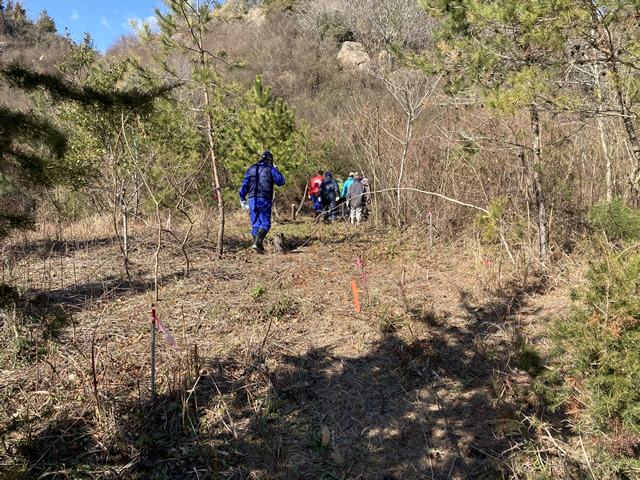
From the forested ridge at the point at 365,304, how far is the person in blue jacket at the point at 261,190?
1.18ft

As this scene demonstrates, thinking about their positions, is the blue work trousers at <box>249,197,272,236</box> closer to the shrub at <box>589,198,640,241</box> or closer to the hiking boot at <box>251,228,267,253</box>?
the hiking boot at <box>251,228,267,253</box>

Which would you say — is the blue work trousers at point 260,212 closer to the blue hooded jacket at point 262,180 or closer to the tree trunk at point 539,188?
the blue hooded jacket at point 262,180

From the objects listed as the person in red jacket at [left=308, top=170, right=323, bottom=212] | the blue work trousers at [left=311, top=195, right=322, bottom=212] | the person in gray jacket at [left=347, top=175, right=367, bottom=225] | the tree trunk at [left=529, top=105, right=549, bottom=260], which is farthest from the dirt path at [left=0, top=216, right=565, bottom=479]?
the blue work trousers at [left=311, top=195, right=322, bottom=212]

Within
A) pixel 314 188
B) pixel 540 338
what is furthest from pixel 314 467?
pixel 314 188

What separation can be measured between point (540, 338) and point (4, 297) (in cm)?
414

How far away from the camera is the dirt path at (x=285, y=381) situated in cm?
290

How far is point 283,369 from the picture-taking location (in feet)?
12.3

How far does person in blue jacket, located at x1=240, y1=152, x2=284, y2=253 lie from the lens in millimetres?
6676

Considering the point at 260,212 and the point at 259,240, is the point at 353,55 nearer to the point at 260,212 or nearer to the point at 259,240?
the point at 260,212

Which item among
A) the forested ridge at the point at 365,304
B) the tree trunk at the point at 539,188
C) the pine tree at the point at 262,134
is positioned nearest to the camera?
the forested ridge at the point at 365,304

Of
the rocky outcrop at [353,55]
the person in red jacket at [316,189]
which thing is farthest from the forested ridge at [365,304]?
the rocky outcrop at [353,55]

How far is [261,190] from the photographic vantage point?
21.9 feet

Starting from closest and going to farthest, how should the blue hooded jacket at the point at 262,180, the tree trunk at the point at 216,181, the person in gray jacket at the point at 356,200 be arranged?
the tree trunk at the point at 216,181
the blue hooded jacket at the point at 262,180
the person in gray jacket at the point at 356,200

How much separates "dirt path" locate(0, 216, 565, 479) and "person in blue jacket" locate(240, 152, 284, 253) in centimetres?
133
